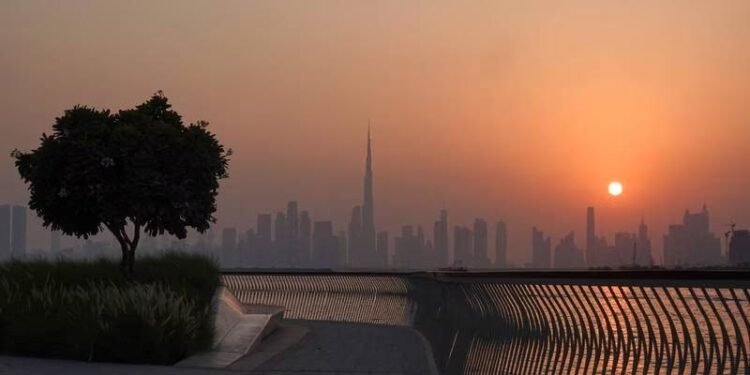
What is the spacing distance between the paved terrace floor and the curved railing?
1.00 m

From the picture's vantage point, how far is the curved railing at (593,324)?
6562 millimetres

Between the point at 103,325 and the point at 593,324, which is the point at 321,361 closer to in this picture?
the point at 103,325

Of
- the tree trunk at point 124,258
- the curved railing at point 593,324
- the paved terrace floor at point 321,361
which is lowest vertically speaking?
the paved terrace floor at point 321,361

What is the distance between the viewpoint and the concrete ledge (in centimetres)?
1947

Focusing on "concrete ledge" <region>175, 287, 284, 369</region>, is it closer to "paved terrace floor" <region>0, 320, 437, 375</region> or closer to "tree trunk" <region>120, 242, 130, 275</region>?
"paved terrace floor" <region>0, 320, 437, 375</region>

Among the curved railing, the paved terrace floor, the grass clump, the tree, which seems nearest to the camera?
the curved railing

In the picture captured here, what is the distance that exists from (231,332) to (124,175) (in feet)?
24.1

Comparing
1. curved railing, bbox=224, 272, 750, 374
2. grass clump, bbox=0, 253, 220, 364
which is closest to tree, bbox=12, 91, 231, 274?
grass clump, bbox=0, 253, 220, 364

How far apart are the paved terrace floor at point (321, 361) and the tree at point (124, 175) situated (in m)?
4.92

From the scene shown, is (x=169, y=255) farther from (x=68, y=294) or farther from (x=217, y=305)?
(x=68, y=294)

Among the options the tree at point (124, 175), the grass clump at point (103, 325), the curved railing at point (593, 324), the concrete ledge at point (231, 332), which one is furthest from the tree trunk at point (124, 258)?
the curved railing at point (593, 324)

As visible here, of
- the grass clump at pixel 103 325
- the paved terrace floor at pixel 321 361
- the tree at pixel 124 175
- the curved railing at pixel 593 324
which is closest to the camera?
the curved railing at pixel 593 324

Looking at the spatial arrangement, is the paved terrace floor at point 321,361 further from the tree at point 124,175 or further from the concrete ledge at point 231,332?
the tree at point 124,175

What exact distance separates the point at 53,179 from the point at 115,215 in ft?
7.05
